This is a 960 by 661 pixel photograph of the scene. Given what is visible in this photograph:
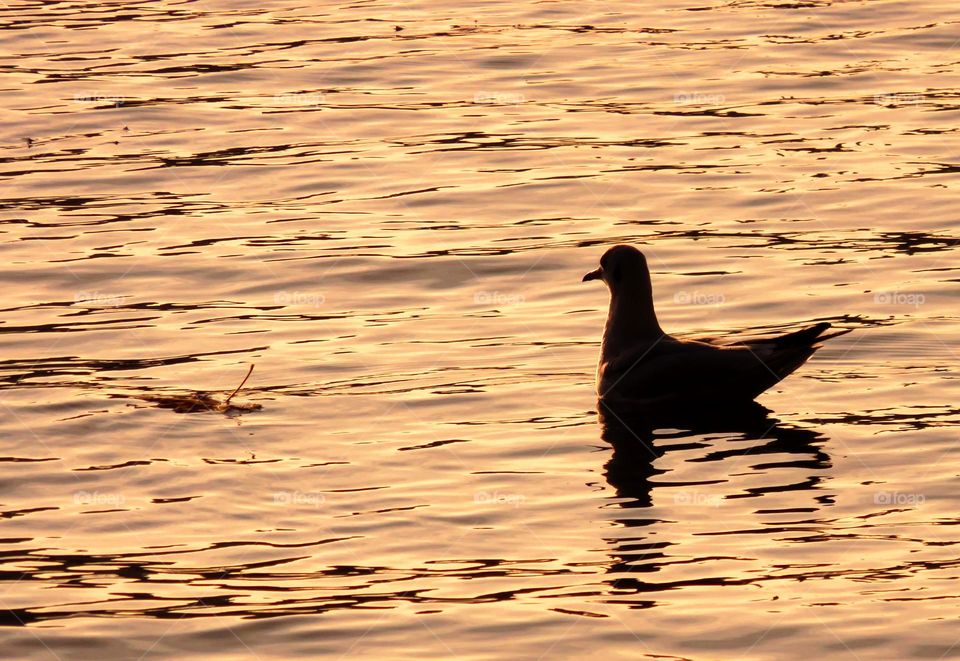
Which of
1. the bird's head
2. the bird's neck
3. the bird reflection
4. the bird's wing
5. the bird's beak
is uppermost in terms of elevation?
the bird's head

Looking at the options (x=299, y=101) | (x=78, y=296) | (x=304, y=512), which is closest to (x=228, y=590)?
(x=304, y=512)

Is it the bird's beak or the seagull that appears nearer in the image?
the seagull

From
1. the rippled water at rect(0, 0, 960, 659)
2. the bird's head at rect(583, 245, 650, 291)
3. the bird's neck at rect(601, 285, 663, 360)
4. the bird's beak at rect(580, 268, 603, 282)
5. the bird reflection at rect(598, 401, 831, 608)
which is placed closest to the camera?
the rippled water at rect(0, 0, 960, 659)

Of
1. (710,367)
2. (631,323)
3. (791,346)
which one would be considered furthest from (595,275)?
(791,346)

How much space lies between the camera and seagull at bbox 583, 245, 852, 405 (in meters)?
12.5

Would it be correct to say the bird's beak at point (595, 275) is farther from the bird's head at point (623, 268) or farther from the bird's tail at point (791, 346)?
the bird's tail at point (791, 346)

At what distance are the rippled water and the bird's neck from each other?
0.40 metres

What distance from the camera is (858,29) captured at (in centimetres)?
2395

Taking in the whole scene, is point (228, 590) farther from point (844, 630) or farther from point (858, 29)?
point (858, 29)

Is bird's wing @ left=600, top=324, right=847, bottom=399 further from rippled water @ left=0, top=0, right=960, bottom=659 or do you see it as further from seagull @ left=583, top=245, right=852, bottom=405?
rippled water @ left=0, top=0, right=960, bottom=659

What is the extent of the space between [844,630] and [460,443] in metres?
3.73

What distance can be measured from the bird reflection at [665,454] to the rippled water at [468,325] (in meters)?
0.04

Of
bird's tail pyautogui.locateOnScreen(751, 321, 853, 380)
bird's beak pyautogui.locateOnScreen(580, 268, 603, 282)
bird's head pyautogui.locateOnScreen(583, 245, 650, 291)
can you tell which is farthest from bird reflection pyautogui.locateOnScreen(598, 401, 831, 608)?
bird's beak pyautogui.locateOnScreen(580, 268, 603, 282)

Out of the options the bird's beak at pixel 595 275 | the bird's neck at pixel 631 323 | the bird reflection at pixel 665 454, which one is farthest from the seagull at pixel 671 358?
the bird's beak at pixel 595 275
